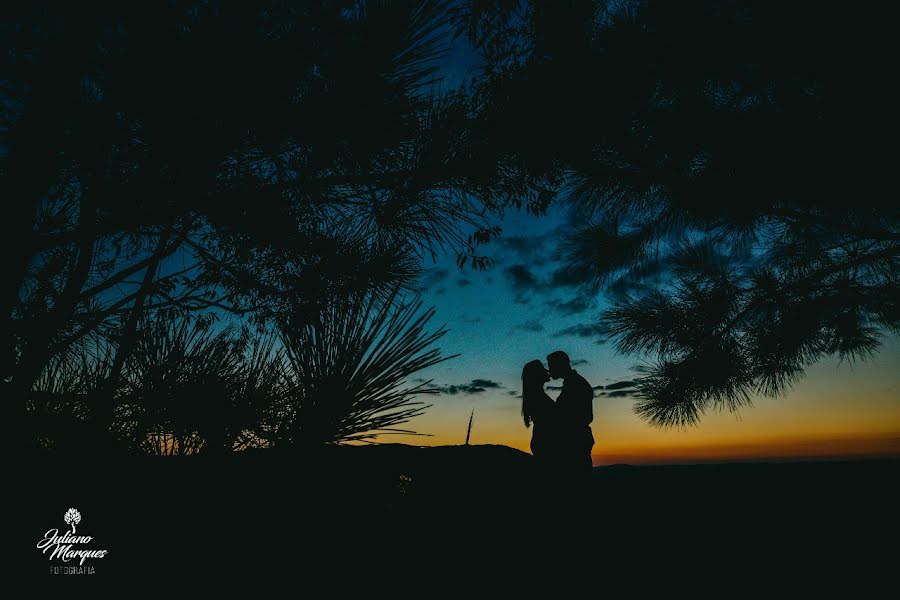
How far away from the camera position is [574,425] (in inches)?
123

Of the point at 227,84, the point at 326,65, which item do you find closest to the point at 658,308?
the point at 326,65

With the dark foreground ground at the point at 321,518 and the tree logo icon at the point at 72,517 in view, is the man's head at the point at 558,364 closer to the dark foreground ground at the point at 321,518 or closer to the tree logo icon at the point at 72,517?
the dark foreground ground at the point at 321,518

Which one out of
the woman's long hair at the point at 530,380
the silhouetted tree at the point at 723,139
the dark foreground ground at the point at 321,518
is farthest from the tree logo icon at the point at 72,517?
the woman's long hair at the point at 530,380

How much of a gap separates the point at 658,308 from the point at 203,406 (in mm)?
3574

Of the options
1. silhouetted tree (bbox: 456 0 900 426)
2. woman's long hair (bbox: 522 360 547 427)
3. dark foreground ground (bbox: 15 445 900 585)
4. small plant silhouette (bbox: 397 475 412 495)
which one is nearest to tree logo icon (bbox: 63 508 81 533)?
dark foreground ground (bbox: 15 445 900 585)

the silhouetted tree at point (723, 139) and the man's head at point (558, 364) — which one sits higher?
the silhouetted tree at point (723, 139)

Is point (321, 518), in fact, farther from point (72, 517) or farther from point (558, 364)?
point (558, 364)

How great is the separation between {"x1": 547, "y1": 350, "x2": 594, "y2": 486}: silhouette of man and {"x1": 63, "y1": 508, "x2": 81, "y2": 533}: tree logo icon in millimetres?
2730

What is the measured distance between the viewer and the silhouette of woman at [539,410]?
10.2ft

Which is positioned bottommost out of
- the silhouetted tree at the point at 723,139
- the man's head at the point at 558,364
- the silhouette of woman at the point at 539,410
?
the silhouette of woman at the point at 539,410

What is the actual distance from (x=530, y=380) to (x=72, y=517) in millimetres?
3021

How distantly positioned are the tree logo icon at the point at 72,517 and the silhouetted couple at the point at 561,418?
2626 mm

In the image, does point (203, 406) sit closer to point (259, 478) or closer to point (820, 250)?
point (259, 478)

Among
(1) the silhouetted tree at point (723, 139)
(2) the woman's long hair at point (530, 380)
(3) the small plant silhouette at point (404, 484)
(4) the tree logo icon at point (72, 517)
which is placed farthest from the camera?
(2) the woman's long hair at point (530, 380)
